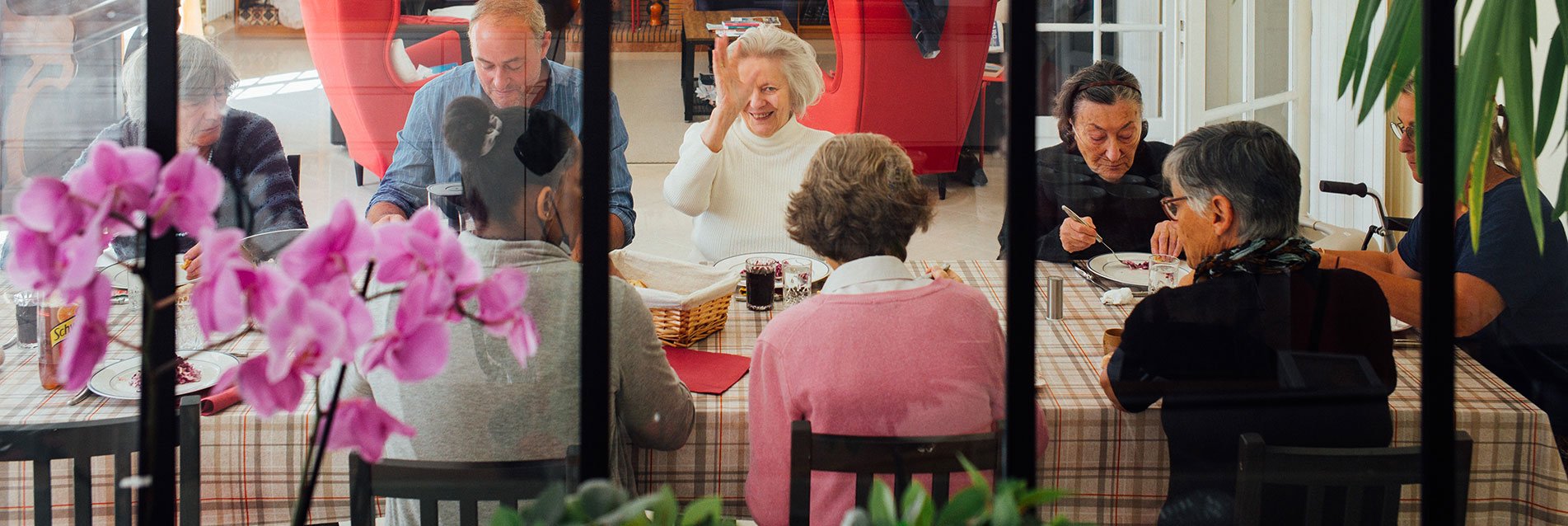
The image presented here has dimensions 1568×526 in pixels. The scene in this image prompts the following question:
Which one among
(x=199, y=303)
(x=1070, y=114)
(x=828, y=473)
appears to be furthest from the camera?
(x=1070, y=114)

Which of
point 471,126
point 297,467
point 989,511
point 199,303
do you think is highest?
point 471,126

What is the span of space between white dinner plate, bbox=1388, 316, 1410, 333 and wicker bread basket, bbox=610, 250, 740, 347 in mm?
875

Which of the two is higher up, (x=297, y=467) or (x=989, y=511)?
(x=989, y=511)

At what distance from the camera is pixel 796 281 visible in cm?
173

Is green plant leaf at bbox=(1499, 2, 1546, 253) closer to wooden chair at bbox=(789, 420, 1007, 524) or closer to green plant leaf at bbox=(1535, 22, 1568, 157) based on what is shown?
green plant leaf at bbox=(1535, 22, 1568, 157)

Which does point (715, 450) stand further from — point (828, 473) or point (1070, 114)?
point (1070, 114)

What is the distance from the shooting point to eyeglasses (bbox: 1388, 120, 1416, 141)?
161cm

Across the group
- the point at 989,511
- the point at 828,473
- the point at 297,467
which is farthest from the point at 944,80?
the point at 989,511

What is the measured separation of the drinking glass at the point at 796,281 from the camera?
1.68 metres

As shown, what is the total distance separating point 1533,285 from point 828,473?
3.56 ft

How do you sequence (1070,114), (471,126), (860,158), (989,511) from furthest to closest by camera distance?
1. (1070,114)
2. (860,158)
3. (471,126)
4. (989,511)

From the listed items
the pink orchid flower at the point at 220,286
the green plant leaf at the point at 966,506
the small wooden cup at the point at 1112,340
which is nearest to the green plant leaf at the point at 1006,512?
the green plant leaf at the point at 966,506

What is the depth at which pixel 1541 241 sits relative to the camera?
69.1 inches

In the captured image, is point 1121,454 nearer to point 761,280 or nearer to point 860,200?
point 860,200
